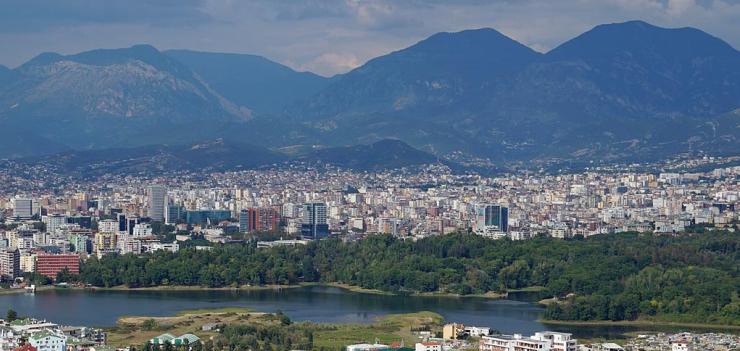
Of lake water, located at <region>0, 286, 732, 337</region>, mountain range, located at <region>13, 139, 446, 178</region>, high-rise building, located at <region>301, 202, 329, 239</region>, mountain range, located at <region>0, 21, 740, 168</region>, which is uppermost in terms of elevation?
mountain range, located at <region>0, 21, 740, 168</region>

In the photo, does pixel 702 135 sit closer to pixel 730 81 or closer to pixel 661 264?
pixel 730 81

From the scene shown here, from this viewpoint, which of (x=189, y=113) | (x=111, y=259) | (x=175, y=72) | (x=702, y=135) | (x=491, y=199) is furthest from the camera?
(x=175, y=72)

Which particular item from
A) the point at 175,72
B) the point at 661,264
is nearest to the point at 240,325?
the point at 661,264

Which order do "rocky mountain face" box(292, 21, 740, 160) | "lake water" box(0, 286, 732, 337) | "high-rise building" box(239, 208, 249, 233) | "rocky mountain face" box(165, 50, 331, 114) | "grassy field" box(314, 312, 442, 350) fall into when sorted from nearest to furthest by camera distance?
"grassy field" box(314, 312, 442, 350) → "lake water" box(0, 286, 732, 337) → "high-rise building" box(239, 208, 249, 233) → "rocky mountain face" box(292, 21, 740, 160) → "rocky mountain face" box(165, 50, 331, 114)

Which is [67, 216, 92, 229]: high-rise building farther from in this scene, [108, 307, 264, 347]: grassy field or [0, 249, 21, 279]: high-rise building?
[108, 307, 264, 347]: grassy field

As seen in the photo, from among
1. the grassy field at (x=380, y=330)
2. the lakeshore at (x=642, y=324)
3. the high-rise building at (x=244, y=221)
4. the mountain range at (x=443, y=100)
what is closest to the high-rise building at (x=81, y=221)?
the high-rise building at (x=244, y=221)

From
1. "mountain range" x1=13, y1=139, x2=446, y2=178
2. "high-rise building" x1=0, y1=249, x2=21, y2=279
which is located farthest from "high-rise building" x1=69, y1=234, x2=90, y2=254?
"mountain range" x1=13, y1=139, x2=446, y2=178

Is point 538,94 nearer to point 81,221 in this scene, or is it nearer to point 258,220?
point 258,220
